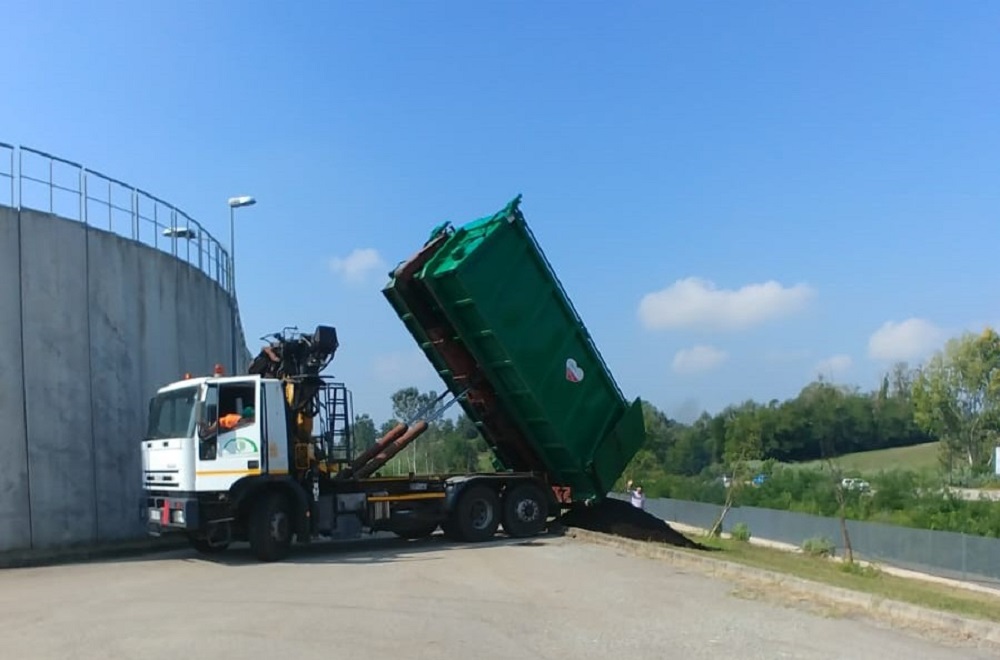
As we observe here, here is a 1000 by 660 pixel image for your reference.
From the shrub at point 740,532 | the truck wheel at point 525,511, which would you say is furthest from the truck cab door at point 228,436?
the shrub at point 740,532

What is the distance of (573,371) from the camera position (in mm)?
16266

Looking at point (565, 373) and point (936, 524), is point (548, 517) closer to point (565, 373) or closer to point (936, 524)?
point (565, 373)

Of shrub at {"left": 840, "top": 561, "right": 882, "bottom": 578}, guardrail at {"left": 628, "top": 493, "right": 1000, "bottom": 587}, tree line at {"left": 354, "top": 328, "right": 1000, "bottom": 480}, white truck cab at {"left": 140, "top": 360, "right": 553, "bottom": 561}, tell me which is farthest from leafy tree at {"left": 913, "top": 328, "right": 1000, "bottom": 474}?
white truck cab at {"left": 140, "top": 360, "right": 553, "bottom": 561}

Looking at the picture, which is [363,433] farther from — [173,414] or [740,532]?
[740,532]

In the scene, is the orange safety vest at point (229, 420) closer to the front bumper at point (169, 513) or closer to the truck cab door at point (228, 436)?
the truck cab door at point (228, 436)

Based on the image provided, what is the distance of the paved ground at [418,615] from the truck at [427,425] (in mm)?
1115

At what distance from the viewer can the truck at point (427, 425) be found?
14.1 m

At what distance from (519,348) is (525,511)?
3.40 m

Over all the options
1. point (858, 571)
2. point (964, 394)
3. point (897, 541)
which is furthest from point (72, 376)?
point (964, 394)

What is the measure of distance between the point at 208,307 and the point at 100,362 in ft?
17.6

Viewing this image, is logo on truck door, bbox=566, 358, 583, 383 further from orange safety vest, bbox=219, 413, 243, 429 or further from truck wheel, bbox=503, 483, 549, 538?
orange safety vest, bbox=219, 413, 243, 429

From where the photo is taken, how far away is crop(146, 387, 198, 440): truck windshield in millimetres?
14219

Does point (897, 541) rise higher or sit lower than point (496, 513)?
lower

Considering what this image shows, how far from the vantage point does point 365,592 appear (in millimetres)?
10891
